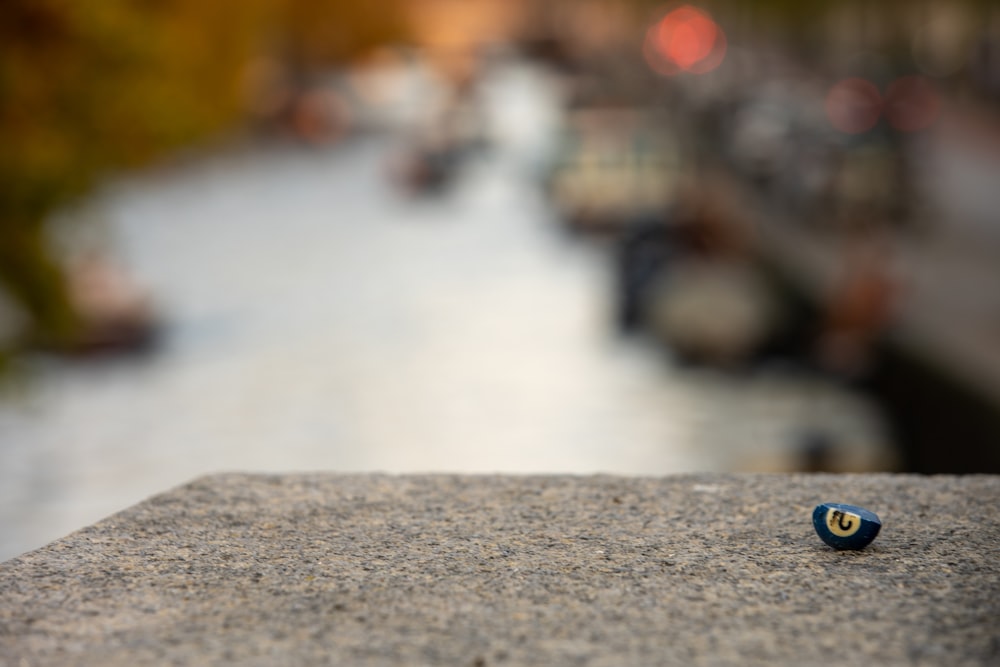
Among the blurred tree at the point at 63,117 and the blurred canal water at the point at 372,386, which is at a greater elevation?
the blurred tree at the point at 63,117

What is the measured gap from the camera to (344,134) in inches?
2955

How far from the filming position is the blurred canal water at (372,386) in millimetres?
18562

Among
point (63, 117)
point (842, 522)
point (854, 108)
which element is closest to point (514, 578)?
point (842, 522)

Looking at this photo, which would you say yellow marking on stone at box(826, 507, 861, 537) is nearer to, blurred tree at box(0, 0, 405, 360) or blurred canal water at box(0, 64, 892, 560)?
blurred tree at box(0, 0, 405, 360)

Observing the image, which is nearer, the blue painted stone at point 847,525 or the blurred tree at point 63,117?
the blue painted stone at point 847,525

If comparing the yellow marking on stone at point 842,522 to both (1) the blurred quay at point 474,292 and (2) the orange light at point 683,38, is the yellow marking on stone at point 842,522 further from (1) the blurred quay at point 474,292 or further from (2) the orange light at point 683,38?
(2) the orange light at point 683,38

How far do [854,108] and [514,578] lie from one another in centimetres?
4047

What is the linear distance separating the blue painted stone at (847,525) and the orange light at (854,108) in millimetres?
32250

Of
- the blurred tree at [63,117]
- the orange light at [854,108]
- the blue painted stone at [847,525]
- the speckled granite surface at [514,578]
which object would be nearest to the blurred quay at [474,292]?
the blurred tree at [63,117]

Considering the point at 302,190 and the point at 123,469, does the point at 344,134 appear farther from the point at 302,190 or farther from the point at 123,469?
the point at 123,469

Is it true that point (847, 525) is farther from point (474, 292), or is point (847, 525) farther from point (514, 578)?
point (474, 292)

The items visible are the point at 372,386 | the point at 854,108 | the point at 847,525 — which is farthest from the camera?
the point at 854,108

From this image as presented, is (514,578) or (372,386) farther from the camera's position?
(372,386)

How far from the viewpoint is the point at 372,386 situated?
23.6 metres
